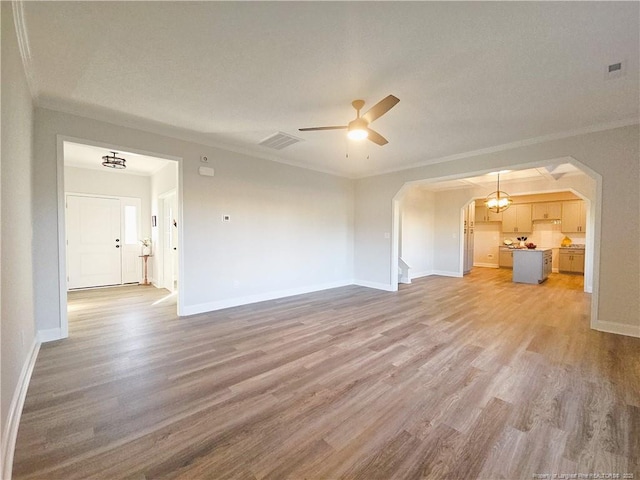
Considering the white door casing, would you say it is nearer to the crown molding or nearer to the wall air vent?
the crown molding

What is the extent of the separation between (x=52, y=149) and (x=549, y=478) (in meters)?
5.24

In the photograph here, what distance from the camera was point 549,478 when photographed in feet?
4.58

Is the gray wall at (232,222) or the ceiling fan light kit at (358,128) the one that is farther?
the gray wall at (232,222)

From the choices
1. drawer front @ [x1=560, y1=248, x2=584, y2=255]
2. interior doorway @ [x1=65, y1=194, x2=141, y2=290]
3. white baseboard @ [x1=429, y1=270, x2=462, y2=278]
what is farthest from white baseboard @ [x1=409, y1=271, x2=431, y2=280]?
interior doorway @ [x1=65, y1=194, x2=141, y2=290]

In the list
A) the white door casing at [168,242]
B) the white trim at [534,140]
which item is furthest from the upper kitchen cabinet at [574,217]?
the white door casing at [168,242]

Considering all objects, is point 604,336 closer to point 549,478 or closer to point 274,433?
point 549,478

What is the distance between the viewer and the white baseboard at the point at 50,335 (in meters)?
3.09

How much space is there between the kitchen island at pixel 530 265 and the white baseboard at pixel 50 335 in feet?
30.4

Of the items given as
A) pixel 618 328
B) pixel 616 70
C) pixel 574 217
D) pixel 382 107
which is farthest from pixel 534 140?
pixel 574 217

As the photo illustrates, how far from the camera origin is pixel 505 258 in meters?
9.60

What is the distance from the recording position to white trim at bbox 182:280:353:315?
4.20 meters

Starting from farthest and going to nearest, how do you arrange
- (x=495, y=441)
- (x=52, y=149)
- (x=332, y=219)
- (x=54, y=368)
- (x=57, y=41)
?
(x=332, y=219) < (x=52, y=149) < (x=54, y=368) < (x=57, y=41) < (x=495, y=441)

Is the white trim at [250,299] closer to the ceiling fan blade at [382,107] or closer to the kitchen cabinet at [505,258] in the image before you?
the ceiling fan blade at [382,107]

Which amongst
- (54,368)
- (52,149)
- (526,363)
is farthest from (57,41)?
(526,363)
